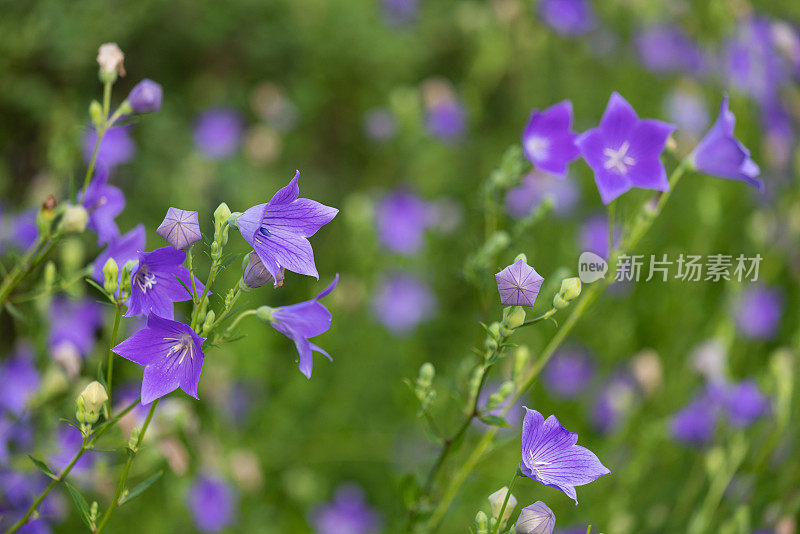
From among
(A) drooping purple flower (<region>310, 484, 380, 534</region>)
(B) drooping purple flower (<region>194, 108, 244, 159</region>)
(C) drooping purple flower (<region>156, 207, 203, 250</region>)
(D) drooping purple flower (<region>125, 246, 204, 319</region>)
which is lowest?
(A) drooping purple flower (<region>310, 484, 380, 534</region>)

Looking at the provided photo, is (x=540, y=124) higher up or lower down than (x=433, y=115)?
higher up

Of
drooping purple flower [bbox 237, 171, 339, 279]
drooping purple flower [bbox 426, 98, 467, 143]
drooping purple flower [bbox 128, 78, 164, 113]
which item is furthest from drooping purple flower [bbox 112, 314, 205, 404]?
Answer: drooping purple flower [bbox 426, 98, 467, 143]

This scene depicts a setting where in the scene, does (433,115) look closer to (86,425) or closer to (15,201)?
(15,201)

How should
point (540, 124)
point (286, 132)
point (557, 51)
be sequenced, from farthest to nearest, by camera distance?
1. point (557, 51)
2. point (286, 132)
3. point (540, 124)

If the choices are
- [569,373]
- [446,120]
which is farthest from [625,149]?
[446,120]

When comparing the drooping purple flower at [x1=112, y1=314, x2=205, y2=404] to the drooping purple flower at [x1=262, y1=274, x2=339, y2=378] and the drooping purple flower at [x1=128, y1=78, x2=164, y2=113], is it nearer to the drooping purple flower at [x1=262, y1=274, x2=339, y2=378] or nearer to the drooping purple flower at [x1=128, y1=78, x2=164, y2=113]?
the drooping purple flower at [x1=262, y1=274, x2=339, y2=378]

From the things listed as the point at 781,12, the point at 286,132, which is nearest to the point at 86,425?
the point at 286,132
